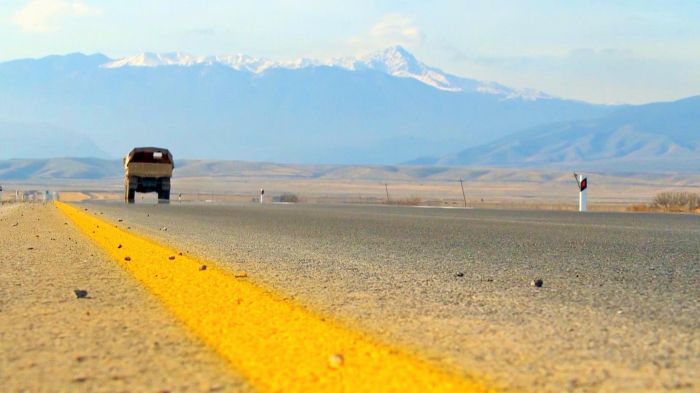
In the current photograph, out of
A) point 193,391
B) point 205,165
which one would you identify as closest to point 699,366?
point 193,391

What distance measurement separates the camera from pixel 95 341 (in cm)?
400

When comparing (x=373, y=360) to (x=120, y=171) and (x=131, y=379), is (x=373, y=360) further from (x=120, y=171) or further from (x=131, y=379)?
(x=120, y=171)

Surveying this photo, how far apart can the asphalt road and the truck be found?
26.9 metres

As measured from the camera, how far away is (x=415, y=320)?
4.61 metres

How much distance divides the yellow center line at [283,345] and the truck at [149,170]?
32267 millimetres

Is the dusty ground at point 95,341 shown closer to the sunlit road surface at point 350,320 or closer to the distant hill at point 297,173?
the sunlit road surface at point 350,320

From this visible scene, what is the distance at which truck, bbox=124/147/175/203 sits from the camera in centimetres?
3750

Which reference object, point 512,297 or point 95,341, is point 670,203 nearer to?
point 512,297

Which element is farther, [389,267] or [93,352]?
[389,267]

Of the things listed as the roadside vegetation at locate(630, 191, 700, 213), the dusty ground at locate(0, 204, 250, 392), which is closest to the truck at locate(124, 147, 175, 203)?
the roadside vegetation at locate(630, 191, 700, 213)

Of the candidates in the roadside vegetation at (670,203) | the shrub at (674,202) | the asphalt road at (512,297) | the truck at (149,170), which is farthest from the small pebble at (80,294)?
the truck at (149,170)

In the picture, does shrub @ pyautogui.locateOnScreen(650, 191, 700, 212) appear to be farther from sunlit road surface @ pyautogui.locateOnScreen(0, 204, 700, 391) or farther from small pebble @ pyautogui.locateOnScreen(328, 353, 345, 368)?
small pebble @ pyautogui.locateOnScreen(328, 353, 345, 368)

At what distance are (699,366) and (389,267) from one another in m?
4.14

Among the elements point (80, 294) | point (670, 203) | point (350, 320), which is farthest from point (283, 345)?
point (670, 203)
